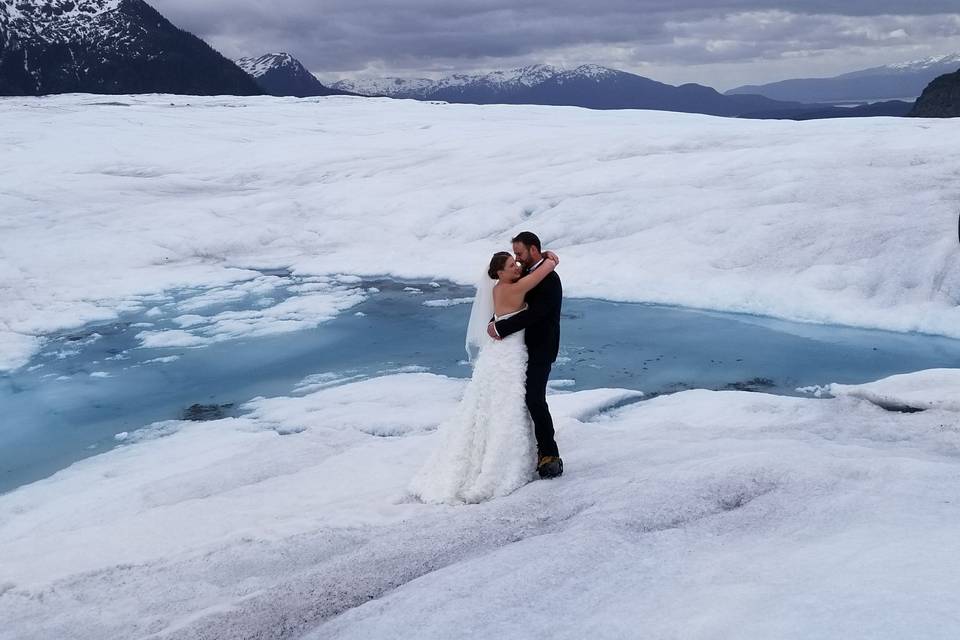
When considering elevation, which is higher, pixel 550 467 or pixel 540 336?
pixel 540 336

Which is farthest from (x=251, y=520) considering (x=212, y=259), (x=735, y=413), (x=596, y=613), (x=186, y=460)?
(x=212, y=259)

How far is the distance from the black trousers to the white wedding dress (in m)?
0.05

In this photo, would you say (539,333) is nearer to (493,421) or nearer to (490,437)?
(493,421)

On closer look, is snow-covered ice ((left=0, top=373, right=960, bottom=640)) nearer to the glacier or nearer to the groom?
the glacier

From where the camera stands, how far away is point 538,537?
15.4 feet

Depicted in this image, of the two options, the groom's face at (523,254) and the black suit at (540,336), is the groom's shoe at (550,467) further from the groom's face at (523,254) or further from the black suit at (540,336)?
the groom's face at (523,254)

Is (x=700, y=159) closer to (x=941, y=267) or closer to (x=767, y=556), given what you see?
(x=941, y=267)

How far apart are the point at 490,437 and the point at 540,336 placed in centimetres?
82

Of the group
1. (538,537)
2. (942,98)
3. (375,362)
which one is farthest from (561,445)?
(942,98)

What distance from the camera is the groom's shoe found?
584 centimetres

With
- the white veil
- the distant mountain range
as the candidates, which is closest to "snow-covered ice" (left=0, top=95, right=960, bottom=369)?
the white veil

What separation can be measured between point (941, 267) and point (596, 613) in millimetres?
11357

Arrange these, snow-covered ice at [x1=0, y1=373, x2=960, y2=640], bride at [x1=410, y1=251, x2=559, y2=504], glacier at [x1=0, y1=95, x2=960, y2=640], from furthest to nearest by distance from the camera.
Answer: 1. bride at [x1=410, y1=251, x2=559, y2=504]
2. glacier at [x1=0, y1=95, x2=960, y2=640]
3. snow-covered ice at [x1=0, y1=373, x2=960, y2=640]

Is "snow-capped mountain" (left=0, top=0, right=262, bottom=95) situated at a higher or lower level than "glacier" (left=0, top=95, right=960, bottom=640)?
higher
